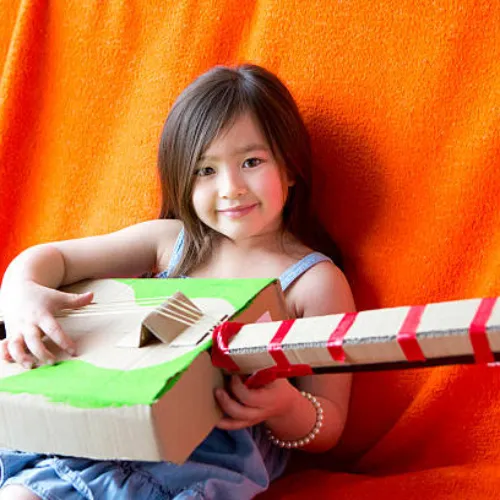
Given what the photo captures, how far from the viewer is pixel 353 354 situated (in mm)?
532

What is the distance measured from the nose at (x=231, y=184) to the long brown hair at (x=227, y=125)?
4cm

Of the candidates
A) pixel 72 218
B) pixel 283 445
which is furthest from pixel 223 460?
pixel 72 218

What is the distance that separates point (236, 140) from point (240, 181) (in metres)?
0.05

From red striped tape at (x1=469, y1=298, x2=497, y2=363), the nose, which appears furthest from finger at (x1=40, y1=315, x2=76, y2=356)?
red striped tape at (x1=469, y1=298, x2=497, y2=363)

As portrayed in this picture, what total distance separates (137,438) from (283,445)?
0.28 m

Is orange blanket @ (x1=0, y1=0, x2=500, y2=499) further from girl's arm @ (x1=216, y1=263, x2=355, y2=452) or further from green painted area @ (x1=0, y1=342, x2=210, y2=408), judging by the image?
green painted area @ (x1=0, y1=342, x2=210, y2=408)

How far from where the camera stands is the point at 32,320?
2.35 ft

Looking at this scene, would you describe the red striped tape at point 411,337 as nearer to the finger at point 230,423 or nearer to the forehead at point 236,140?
the finger at point 230,423

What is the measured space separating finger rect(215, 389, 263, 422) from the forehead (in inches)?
12.0

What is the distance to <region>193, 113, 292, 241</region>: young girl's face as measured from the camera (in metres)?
0.85

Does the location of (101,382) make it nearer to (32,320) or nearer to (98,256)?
(32,320)

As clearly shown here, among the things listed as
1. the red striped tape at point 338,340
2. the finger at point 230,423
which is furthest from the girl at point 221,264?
the red striped tape at point 338,340

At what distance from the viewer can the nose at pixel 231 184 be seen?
837 millimetres

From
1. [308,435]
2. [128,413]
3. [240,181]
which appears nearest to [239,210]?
[240,181]
